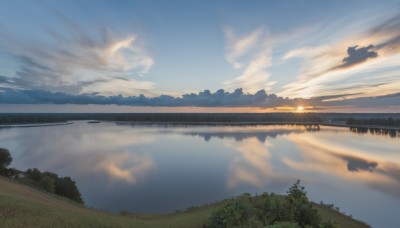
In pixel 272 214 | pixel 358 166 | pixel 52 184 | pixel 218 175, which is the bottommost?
pixel 358 166

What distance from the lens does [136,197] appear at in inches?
1516

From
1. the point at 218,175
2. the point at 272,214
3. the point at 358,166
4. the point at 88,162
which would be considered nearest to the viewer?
the point at 272,214

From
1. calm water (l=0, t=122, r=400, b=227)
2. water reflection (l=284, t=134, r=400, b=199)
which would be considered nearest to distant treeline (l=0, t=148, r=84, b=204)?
calm water (l=0, t=122, r=400, b=227)

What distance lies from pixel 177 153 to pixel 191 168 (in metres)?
20.9

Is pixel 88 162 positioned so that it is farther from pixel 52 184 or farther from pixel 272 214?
pixel 272 214

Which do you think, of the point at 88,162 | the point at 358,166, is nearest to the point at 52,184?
the point at 88,162

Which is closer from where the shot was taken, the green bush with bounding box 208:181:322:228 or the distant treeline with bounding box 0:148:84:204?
the green bush with bounding box 208:181:322:228

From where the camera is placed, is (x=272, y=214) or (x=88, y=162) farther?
(x=88, y=162)

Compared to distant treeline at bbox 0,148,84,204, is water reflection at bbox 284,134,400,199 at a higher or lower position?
lower

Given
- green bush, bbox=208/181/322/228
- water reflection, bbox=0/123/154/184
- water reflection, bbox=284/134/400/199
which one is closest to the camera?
green bush, bbox=208/181/322/228

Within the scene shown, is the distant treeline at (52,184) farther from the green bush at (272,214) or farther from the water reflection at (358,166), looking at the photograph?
the water reflection at (358,166)

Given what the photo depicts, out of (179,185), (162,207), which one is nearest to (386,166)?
(179,185)

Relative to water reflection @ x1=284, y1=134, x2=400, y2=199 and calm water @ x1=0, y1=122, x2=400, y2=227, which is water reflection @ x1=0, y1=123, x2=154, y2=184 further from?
water reflection @ x1=284, y1=134, x2=400, y2=199

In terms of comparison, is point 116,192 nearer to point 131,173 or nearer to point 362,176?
point 131,173
